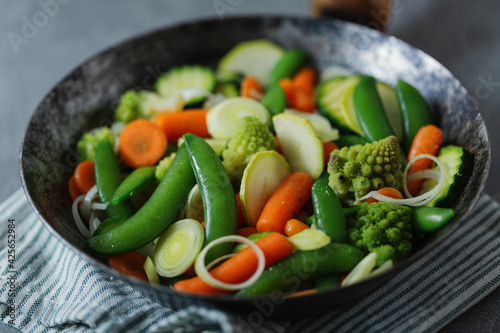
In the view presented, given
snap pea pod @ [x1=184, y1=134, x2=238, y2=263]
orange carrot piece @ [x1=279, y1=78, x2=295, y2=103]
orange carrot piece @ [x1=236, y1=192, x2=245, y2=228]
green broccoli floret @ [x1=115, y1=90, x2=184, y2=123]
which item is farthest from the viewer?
orange carrot piece @ [x1=279, y1=78, x2=295, y2=103]

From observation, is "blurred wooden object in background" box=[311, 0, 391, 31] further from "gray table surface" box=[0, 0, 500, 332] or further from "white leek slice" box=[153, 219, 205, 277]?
"white leek slice" box=[153, 219, 205, 277]

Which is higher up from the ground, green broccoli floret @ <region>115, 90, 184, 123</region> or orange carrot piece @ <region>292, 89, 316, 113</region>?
orange carrot piece @ <region>292, 89, 316, 113</region>

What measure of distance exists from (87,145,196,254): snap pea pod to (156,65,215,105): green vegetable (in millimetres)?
1009

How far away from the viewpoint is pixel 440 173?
Answer: 98.9 inches

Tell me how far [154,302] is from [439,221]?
138 cm

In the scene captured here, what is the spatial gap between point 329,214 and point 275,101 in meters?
1.03

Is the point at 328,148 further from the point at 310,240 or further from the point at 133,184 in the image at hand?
the point at 133,184

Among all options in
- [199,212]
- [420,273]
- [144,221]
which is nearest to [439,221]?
[420,273]

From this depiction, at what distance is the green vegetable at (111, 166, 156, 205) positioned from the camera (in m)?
2.51

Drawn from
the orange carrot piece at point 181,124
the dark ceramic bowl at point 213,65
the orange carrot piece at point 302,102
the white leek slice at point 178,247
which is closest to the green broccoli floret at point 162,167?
the orange carrot piece at point 181,124

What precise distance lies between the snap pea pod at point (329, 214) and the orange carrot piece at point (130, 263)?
885 millimetres

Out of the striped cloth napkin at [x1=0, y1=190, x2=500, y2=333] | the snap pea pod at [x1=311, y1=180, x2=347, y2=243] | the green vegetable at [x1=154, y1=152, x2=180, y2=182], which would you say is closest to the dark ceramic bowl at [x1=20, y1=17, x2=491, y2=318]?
the striped cloth napkin at [x1=0, y1=190, x2=500, y2=333]

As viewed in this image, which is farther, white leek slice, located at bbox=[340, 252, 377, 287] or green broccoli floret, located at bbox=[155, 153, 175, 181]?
green broccoli floret, located at bbox=[155, 153, 175, 181]

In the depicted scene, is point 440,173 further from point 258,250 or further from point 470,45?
point 470,45
